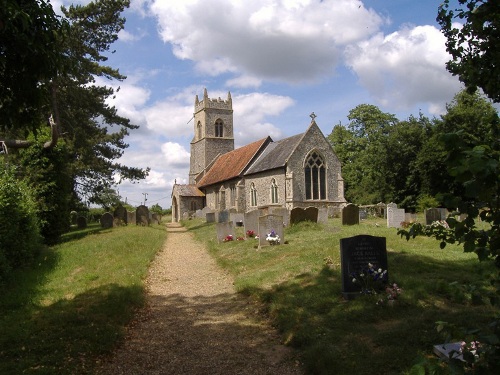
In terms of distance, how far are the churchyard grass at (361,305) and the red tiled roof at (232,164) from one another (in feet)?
86.0

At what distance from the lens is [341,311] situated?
23.7 ft

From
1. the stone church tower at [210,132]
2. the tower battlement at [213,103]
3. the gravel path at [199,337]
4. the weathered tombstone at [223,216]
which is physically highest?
the tower battlement at [213,103]

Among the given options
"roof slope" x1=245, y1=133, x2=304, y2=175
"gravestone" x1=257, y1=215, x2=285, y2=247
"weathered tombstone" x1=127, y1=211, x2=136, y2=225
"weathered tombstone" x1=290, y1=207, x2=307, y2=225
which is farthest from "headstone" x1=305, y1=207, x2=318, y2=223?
"weathered tombstone" x1=127, y1=211, x2=136, y2=225

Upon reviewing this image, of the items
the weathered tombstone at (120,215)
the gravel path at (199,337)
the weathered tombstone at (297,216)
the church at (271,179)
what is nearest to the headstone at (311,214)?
the weathered tombstone at (297,216)

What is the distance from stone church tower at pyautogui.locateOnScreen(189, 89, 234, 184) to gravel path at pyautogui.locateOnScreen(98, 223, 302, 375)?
139 feet

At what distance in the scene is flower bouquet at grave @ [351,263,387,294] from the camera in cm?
791

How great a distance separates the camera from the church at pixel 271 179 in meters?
32.4

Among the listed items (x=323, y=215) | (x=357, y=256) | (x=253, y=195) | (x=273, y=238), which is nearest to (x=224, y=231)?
(x=273, y=238)

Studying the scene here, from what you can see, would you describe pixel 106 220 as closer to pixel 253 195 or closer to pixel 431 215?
pixel 253 195

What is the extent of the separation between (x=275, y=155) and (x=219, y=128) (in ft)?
66.6

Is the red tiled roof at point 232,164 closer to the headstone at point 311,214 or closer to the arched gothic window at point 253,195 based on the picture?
the arched gothic window at point 253,195

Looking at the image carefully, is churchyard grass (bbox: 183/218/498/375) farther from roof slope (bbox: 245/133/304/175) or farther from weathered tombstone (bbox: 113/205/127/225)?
roof slope (bbox: 245/133/304/175)

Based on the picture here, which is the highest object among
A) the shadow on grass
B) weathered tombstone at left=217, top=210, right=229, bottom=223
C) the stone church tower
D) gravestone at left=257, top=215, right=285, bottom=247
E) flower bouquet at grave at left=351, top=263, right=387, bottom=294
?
the stone church tower

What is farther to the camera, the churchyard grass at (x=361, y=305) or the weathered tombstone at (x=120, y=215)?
the weathered tombstone at (x=120, y=215)
